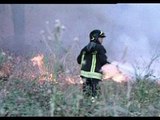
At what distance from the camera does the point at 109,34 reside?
51.8 ft

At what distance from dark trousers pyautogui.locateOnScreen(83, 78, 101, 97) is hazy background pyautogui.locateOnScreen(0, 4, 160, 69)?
5.27 meters

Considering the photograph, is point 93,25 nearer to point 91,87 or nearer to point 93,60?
point 93,60

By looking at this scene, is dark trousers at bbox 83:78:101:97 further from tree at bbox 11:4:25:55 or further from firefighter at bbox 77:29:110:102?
tree at bbox 11:4:25:55

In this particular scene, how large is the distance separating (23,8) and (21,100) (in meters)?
10.9

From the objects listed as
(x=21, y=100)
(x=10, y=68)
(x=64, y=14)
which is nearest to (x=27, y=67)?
(x=10, y=68)

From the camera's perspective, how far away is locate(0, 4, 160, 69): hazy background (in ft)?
47.4

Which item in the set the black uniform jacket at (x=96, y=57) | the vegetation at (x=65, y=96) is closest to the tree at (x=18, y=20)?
the vegetation at (x=65, y=96)

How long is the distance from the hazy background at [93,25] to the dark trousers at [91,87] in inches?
207

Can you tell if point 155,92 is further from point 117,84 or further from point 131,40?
point 131,40

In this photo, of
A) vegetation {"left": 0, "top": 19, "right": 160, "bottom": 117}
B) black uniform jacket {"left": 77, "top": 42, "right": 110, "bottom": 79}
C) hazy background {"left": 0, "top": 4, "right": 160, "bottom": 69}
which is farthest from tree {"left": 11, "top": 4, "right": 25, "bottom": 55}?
black uniform jacket {"left": 77, "top": 42, "right": 110, "bottom": 79}

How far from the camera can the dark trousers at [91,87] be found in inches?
289

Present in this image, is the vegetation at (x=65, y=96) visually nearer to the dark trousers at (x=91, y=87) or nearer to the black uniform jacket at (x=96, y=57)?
the dark trousers at (x=91, y=87)

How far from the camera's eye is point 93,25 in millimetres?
16781

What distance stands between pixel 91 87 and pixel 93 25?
30.1 ft
